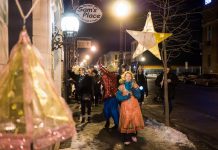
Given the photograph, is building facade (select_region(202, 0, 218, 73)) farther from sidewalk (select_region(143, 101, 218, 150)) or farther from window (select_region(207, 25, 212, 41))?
sidewalk (select_region(143, 101, 218, 150))

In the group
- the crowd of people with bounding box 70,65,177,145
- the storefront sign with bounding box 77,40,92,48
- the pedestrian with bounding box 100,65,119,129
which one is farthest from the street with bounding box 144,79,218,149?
the storefront sign with bounding box 77,40,92,48

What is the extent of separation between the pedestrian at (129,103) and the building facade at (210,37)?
4227 cm

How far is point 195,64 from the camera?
78312 mm

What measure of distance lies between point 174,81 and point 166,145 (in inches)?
147

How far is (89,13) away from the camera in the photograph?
49.3 ft

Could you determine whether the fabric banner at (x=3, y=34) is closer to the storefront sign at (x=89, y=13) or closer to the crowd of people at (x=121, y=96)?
the crowd of people at (x=121, y=96)

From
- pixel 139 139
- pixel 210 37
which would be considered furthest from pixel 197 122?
pixel 210 37

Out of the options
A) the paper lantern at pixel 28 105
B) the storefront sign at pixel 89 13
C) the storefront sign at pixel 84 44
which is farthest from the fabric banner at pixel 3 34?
the storefront sign at pixel 84 44

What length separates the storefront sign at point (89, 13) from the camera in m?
14.9

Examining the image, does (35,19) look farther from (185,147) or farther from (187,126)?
(187,126)

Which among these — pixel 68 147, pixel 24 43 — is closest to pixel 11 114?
pixel 24 43

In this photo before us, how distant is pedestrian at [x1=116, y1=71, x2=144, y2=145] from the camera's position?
8508 mm

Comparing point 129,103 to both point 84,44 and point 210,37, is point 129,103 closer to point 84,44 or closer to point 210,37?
point 84,44

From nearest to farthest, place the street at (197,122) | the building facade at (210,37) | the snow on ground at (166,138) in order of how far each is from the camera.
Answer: the snow on ground at (166,138) → the street at (197,122) → the building facade at (210,37)
